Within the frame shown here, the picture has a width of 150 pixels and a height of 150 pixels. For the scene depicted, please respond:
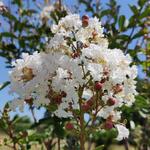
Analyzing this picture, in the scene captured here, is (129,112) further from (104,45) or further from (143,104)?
(104,45)

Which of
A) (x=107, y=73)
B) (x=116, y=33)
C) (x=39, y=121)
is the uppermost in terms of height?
(x=116, y=33)

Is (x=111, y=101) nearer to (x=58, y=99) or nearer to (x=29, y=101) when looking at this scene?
(x=58, y=99)

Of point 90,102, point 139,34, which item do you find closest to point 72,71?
point 90,102

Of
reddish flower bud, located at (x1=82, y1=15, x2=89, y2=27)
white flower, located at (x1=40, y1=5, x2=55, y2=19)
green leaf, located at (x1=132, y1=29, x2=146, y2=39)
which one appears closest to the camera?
reddish flower bud, located at (x1=82, y1=15, x2=89, y2=27)

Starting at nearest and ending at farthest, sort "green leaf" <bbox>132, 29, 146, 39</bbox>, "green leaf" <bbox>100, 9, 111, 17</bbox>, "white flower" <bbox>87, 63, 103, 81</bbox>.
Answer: "white flower" <bbox>87, 63, 103, 81</bbox>
"green leaf" <bbox>132, 29, 146, 39</bbox>
"green leaf" <bbox>100, 9, 111, 17</bbox>

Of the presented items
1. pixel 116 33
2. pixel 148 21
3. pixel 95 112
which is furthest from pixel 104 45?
pixel 148 21

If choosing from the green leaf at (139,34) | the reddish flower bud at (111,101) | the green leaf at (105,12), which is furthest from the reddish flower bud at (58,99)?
the green leaf at (105,12)

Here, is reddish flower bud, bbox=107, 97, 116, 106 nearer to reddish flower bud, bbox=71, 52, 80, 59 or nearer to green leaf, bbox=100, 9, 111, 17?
reddish flower bud, bbox=71, 52, 80, 59

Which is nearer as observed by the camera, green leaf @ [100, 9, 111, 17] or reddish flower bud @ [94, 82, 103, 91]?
reddish flower bud @ [94, 82, 103, 91]

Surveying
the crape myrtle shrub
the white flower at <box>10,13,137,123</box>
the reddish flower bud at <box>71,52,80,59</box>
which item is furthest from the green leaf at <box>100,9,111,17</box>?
the reddish flower bud at <box>71,52,80,59</box>
